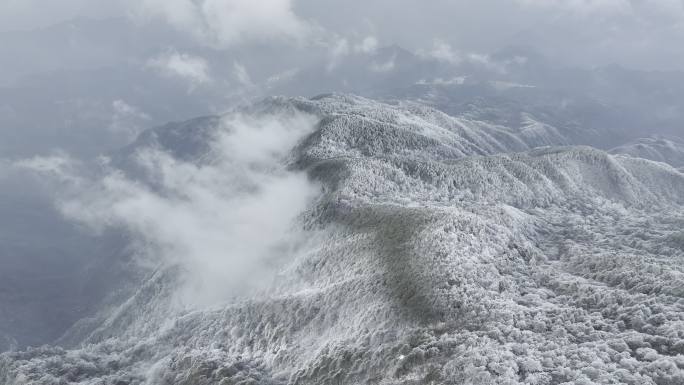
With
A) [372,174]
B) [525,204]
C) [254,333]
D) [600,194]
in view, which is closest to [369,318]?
[254,333]

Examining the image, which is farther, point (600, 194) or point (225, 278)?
point (600, 194)

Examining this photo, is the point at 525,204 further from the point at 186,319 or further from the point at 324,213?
the point at 186,319

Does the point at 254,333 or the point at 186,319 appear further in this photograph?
the point at 186,319

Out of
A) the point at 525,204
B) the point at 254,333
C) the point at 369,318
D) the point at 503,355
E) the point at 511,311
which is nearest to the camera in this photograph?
the point at 503,355

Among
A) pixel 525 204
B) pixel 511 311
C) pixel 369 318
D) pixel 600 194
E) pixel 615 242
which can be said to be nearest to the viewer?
pixel 511 311

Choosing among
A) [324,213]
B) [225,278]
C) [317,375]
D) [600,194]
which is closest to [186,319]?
[225,278]

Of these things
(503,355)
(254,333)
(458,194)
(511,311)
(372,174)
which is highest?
(372,174)

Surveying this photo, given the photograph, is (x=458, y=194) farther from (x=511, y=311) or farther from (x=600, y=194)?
(x=511, y=311)

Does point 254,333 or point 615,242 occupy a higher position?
point 254,333

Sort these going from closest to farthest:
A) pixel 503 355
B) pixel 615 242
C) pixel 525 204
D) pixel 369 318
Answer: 1. pixel 503 355
2. pixel 369 318
3. pixel 615 242
4. pixel 525 204
